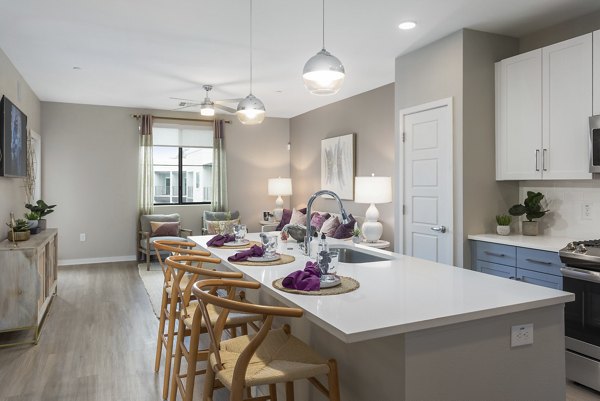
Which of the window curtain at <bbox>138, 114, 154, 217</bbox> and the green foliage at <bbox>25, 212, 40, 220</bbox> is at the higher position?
the window curtain at <bbox>138, 114, 154, 217</bbox>

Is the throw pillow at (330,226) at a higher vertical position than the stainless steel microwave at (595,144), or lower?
lower

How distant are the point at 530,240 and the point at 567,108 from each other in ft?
3.36

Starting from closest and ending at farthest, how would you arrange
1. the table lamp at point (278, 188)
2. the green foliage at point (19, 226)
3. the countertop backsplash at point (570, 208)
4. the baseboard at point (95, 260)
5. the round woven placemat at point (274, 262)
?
the round woven placemat at point (274, 262)
the countertop backsplash at point (570, 208)
the green foliage at point (19, 226)
the baseboard at point (95, 260)
the table lamp at point (278, 188)

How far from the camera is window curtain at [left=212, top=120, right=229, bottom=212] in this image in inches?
306

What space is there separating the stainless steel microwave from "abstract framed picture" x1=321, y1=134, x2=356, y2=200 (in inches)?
139

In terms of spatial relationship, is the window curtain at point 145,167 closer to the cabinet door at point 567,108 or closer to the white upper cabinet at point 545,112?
the white upper cabinet at point 545,112

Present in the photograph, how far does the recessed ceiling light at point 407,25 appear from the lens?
3.50 metres

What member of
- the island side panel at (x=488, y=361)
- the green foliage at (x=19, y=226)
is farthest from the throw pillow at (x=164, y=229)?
the island side panel at (x=488, y=361)

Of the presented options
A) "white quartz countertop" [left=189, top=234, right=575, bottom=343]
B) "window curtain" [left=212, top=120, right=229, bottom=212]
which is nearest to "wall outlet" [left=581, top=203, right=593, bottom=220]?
"white quartz countertop" [left=189, top=234, right=575, bottom=343]

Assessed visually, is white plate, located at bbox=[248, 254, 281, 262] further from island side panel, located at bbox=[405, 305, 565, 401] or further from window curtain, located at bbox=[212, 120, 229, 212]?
window curtain, located at bbox=[212, 120, 229, 212]

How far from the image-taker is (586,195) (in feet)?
11.2

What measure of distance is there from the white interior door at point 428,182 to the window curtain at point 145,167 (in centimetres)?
464

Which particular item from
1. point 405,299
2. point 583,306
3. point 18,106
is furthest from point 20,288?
point 583,306

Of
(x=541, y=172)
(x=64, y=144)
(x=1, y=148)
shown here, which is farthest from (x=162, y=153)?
(x=541, y=172)
